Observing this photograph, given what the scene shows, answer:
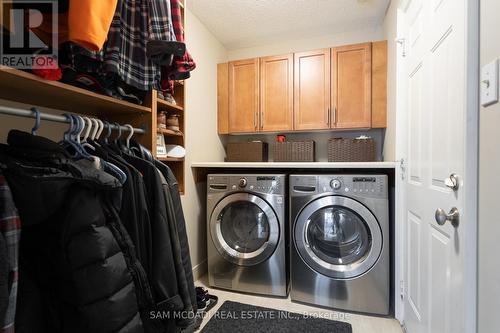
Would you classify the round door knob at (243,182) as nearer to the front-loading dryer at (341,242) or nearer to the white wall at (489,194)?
the front-loading dryer at (341,242)

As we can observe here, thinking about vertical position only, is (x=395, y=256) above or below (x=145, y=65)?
below

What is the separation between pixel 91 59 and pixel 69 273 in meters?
0.77

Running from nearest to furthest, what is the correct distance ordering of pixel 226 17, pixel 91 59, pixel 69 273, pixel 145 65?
pixel 69 273 < pixel 91 59 < pixel 145 65 < pixel 226 17

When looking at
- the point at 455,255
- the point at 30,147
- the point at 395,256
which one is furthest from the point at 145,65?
the point at 395,256

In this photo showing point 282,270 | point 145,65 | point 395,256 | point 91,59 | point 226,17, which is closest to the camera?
point 91,59

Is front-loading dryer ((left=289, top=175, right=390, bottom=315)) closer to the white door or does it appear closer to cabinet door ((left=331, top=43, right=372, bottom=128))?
the white door

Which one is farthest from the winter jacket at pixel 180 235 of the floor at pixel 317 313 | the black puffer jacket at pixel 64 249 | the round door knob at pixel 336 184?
the round door knob at pixel 336 184

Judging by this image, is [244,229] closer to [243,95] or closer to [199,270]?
[199,270]

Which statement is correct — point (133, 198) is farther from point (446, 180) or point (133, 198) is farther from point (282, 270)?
point (282, 270)

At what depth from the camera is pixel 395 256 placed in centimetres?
164

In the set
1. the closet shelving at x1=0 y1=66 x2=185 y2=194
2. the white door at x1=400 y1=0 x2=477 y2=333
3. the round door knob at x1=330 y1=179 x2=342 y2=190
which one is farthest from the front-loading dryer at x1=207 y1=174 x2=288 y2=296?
the white door at x1=400 y1=0 x2=477 y2=333

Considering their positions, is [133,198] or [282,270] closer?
[133,198]

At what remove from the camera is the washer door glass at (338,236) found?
172 cm

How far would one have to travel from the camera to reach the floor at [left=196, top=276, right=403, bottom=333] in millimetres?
1559
